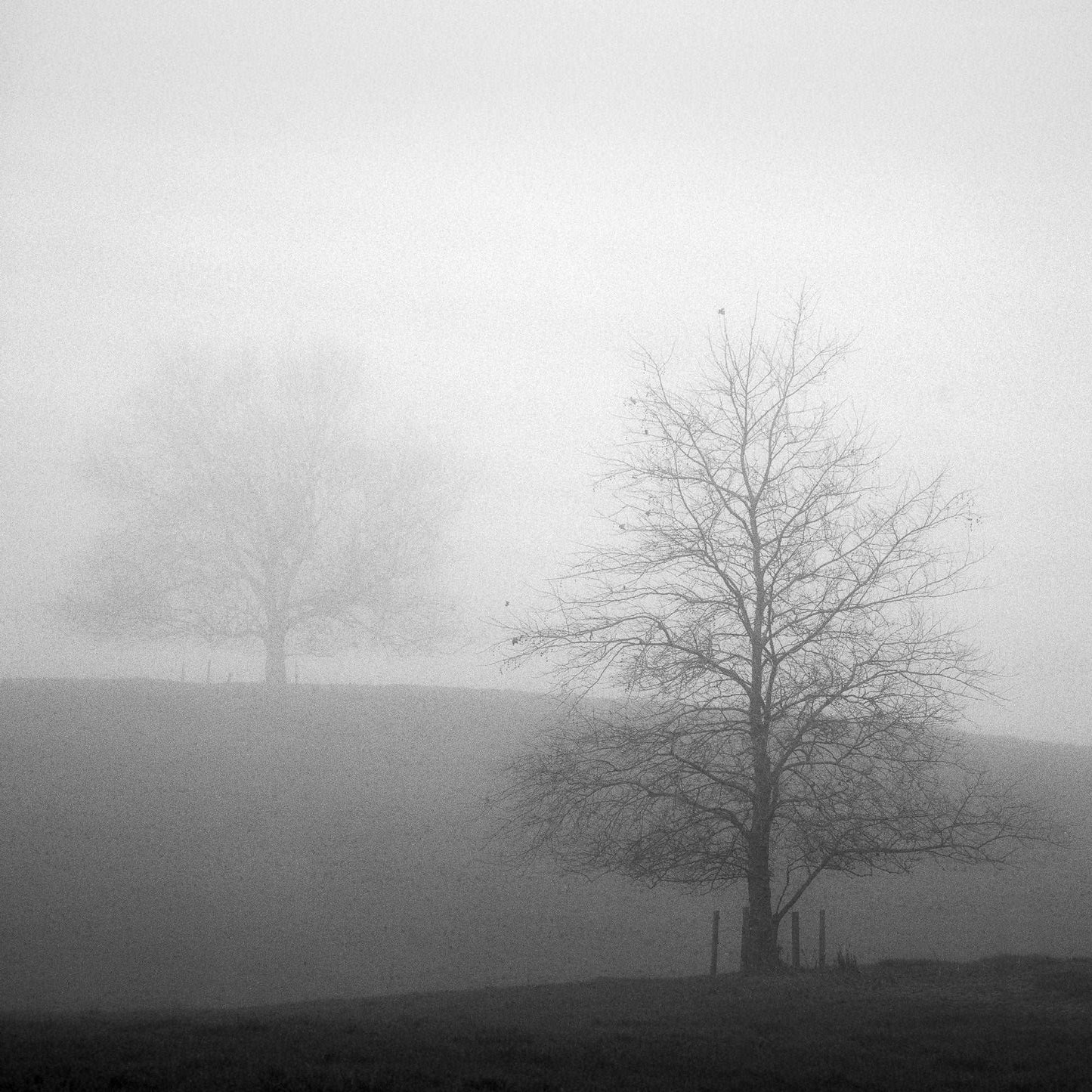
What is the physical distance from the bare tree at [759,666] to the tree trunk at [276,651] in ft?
74.4

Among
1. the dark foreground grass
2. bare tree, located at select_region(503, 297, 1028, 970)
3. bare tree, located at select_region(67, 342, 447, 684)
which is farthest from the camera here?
bare tree, located at select_region(67, 342, 447, 684)

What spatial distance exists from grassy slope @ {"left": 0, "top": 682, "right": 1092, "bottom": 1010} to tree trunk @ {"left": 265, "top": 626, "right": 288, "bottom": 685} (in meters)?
6.46

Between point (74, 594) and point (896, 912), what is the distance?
102 feet

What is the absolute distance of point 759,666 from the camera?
1592 cm

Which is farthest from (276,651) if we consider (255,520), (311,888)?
(311,888)

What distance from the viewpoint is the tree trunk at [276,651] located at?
123ft

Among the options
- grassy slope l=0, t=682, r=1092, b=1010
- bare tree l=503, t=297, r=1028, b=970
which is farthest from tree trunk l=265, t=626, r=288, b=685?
bare tree l=503, t=297, r=1028, b=970

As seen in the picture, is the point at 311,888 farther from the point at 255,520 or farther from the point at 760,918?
the point at 255,520

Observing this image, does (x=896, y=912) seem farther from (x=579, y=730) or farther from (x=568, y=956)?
(x=579, y=730)

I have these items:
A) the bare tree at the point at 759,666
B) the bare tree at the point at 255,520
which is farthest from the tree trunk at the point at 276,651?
the bare tree at the point at 759,666

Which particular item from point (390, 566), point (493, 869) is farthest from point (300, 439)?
point (493, 869)

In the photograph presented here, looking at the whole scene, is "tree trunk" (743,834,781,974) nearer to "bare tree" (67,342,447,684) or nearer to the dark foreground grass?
the dark foreground grass

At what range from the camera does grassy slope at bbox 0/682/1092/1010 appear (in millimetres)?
17547

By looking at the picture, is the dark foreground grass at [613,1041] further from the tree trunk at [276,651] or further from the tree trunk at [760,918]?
the tree trunk at [276,651]
